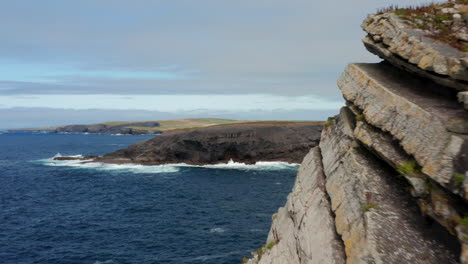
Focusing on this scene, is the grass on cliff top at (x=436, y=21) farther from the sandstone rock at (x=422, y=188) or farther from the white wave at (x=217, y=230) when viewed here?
the white wave at (x=217, y=230)

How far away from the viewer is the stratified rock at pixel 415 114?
933 centimetres

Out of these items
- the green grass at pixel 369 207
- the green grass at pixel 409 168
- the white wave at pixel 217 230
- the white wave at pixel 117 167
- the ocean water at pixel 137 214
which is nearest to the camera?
the green grass at pixel 409 168

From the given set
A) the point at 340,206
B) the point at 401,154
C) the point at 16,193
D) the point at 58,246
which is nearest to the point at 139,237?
the point at 58,246

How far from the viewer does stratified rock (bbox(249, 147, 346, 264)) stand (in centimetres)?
1205

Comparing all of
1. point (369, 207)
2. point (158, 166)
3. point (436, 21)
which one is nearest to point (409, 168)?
point (369, 207)

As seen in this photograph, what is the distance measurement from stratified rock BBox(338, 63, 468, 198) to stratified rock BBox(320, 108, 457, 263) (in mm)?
1632

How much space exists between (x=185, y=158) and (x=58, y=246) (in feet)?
215

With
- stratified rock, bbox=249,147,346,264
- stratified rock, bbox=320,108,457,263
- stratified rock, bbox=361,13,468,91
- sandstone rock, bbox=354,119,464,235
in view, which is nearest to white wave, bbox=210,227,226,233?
stratified rock, bbox=249,147,346,264

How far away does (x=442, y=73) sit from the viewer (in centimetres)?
1195

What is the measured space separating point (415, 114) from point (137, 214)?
42.8m

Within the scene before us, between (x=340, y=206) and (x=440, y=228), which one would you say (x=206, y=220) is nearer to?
(x=340, y=206)

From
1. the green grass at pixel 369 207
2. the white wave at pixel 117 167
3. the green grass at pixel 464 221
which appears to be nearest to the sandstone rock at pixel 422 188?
the green grass at pixel 464 221

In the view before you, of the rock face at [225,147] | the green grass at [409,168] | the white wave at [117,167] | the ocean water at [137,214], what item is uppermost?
the green grass at [409,168]

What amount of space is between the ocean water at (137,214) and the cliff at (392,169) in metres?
19.6
